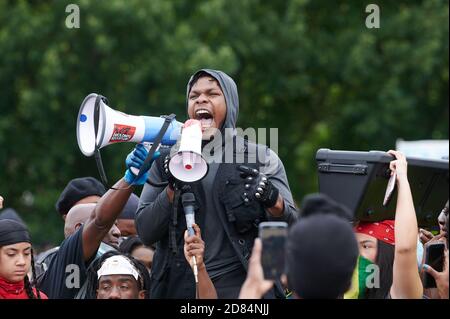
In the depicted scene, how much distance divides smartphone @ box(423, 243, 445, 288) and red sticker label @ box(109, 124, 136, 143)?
1589 millimetres

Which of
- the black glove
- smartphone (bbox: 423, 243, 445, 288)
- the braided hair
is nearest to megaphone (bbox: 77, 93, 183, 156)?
the black glove

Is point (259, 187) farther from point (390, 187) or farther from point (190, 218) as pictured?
point (390, 187)

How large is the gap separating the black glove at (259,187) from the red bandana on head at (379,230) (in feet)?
1.51

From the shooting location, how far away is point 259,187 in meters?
5.41

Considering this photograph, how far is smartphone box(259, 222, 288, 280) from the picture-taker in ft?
13.3

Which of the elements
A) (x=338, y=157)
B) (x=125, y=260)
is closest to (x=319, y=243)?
(x=338, y=157)

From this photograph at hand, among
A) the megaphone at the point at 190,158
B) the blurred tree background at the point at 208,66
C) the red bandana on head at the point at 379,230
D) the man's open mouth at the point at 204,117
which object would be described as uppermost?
the blurred tree background at the point at 208,66

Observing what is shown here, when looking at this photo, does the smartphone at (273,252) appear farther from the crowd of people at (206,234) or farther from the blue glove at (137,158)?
the blue glove at (137,158)

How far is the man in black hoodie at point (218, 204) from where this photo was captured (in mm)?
A: 5617

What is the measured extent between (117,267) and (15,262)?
64 centimetres

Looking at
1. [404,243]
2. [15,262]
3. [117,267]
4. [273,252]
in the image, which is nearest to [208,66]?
[117,267]

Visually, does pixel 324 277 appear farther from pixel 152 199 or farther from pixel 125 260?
pixel 125 260

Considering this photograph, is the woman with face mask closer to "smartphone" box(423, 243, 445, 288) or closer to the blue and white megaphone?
the blue and white megaphone

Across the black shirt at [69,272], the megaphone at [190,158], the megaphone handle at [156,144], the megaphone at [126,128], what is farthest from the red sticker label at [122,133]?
the black shirt at [69,272]
